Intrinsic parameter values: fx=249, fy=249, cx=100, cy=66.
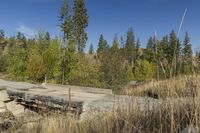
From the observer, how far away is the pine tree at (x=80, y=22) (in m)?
43.8

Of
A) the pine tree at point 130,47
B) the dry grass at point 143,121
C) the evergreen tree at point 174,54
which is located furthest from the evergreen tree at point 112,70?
the pine tree at point 130,47

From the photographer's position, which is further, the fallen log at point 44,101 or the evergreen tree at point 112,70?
the evergreen tree at point 112,70

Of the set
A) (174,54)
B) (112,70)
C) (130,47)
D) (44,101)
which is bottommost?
(44,101)

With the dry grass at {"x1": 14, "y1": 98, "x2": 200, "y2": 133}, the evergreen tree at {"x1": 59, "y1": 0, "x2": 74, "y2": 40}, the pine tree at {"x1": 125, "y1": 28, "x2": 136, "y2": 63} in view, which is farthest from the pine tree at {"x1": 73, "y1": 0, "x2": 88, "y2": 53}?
the dry grass at {"x1": 14, "y1": 98, "x2": 200, "y2": 133}

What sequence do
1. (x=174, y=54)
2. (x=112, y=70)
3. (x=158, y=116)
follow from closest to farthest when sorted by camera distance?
(x=174, y=54)
(x=158, y=116)
(x=112, y=70)

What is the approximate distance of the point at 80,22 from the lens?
144ft

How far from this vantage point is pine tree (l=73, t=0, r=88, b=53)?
4384 centimetres

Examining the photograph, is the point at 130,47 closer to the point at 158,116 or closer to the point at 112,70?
the point at 112,70

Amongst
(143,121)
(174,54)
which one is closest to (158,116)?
(143,121)

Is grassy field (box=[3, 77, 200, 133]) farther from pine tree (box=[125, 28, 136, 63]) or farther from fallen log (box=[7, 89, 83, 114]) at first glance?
pine tree (box=[125, 28, 136, 63])

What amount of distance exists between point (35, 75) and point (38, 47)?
4.10 m

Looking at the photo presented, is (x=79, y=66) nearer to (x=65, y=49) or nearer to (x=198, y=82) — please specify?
(x=65, y=49)

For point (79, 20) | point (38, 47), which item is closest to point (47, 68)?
point (38, 47)

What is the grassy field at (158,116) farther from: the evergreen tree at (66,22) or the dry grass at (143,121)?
the evergreen tree at (66,22)
